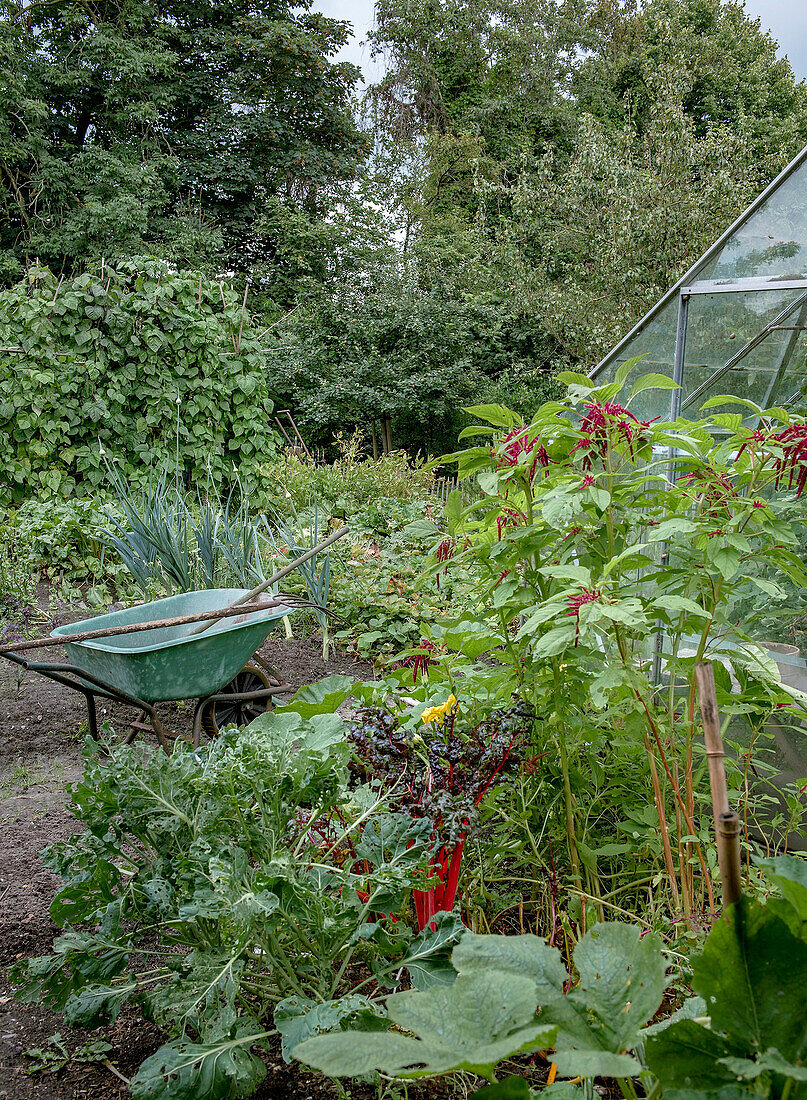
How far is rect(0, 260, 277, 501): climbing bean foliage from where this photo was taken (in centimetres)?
642

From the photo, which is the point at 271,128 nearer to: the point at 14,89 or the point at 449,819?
the point at 14,89

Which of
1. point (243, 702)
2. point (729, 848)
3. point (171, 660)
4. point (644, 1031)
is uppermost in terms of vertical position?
point (729, 848)

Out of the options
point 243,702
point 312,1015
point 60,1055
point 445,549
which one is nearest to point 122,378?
point 243,702

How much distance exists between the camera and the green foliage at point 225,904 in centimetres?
126

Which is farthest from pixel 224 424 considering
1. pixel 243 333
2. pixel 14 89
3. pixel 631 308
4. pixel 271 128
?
pixel 271 128

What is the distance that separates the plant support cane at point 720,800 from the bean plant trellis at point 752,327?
1.88 m

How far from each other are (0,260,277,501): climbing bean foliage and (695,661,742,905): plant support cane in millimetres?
5943

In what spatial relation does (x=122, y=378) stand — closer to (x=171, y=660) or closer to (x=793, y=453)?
(x=171, y=660)

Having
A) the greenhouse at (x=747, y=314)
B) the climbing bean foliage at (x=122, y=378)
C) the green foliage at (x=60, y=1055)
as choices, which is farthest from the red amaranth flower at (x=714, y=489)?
the climbing bean foliage at (x=122, y=378)

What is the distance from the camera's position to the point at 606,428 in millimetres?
1463

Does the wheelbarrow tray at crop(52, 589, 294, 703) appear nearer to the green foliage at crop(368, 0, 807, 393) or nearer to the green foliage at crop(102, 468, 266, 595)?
the green foliage at crop(102, 468, 266, 595)

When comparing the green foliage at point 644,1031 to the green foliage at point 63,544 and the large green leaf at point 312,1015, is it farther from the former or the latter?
the green foliage at point 63,544

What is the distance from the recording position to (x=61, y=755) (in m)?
3.25

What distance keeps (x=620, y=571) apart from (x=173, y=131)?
18.5 m
